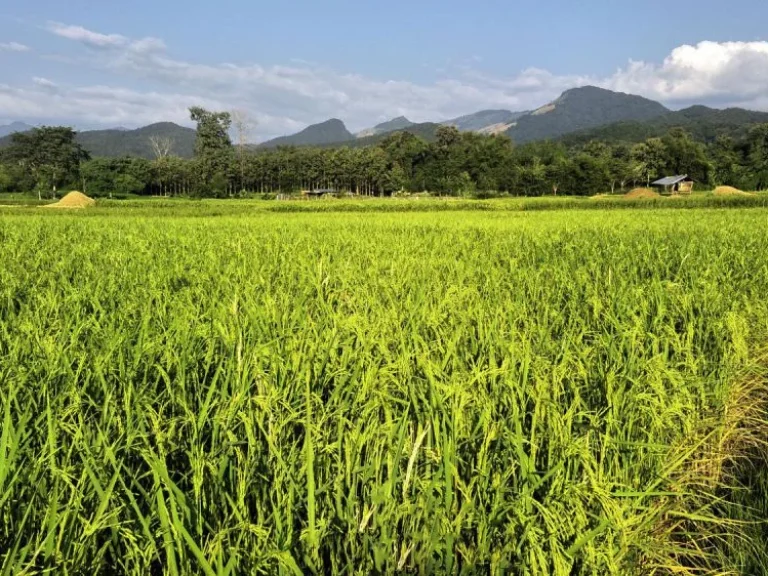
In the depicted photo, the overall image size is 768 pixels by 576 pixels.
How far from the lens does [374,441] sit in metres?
1.72

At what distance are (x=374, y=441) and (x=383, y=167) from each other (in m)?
102

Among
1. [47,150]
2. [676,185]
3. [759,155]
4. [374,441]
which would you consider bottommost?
[374,441]

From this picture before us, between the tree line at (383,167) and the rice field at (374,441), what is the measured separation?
76.7 m

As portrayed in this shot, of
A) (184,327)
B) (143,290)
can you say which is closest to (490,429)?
(184,327)

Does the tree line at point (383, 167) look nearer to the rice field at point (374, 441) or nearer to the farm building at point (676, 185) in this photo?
the farm building at point (676, 185)

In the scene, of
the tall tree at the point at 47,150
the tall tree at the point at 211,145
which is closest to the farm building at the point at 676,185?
the tall tree at the point at 211,145

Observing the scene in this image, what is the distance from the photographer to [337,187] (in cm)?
10875

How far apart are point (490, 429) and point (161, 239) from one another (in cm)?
847

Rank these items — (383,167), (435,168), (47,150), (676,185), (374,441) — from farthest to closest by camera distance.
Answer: (383,167)
(435,168)
(47,150)
(676,185)
(374,441)

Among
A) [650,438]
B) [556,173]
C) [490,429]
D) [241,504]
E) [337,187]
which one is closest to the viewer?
[241,504]

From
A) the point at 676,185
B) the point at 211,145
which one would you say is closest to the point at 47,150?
the point at 211,145

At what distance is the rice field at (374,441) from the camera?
1.27 m

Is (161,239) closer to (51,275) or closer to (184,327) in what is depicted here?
(51,275)

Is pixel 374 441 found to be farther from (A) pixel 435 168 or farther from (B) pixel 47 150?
(B) pixel 47 150
